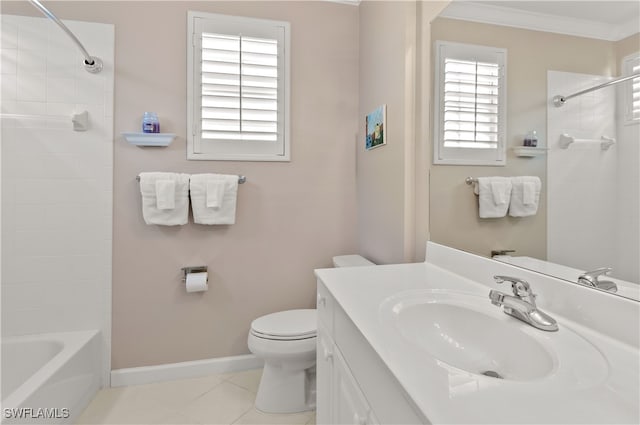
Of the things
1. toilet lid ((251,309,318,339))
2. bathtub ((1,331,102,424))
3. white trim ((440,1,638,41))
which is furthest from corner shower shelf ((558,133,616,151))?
bathtub ((1,331,102,424))

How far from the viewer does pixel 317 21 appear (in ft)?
7.04

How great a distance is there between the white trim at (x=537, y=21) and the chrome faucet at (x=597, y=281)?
1.89 ft

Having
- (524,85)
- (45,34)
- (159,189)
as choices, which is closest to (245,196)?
(159,189)

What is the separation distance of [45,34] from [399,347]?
8.20 feet

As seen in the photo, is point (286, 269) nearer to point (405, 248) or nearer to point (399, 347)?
point (405, 248)

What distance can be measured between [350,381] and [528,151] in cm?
90

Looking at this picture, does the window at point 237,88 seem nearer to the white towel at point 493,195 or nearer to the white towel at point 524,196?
the white towel at point 493,195

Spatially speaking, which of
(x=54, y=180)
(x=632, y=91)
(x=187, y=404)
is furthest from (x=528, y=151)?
(x=54, y=180)

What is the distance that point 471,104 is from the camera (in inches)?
48.7

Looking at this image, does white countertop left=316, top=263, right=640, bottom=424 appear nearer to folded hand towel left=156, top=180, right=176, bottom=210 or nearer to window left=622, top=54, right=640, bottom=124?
window left=622, top=54, right=640, bottom=124

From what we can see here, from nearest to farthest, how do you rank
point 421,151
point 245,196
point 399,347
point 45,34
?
point 399,347 → point 421,151 → point 45,34 → point 245,196

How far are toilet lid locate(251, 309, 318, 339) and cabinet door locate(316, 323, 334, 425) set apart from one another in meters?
0.36

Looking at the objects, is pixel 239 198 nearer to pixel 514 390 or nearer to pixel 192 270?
pixel 192 270

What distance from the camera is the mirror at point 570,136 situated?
29.2 inches
